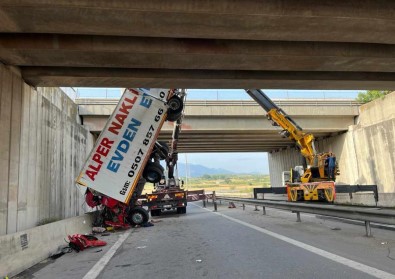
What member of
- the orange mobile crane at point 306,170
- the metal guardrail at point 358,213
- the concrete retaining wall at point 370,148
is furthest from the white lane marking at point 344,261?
the concrete retaining wall at point 370,148

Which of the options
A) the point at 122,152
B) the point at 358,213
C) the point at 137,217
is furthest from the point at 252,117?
the point at 358,213

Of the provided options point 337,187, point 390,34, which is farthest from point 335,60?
point 337,187

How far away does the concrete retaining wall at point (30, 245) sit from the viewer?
22.4 ft

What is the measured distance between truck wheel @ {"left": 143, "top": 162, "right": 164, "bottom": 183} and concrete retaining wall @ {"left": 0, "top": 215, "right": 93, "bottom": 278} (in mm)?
4489

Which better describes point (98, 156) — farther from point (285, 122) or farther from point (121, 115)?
point (285, 122)

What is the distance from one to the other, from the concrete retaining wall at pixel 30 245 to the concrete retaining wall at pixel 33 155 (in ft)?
2.30

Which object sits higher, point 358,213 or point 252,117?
point 252,117

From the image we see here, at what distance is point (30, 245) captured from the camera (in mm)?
7918

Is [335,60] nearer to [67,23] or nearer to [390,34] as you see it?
[390,34]

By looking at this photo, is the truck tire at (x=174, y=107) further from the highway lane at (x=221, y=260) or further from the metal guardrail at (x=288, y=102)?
the metal guardrail at (x=288, y=102)

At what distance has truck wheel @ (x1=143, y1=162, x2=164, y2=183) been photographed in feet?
49.5

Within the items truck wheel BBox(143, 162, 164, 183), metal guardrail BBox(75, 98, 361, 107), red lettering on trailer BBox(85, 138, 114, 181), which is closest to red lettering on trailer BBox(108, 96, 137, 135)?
red lettering on trailer BBox(85, 138, 114, 181)

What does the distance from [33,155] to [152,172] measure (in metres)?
5.35

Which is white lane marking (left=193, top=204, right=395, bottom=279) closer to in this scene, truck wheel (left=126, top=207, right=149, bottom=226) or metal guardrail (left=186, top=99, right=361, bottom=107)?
truck wheel (left=126, top=207, right=149, bottom=226)
